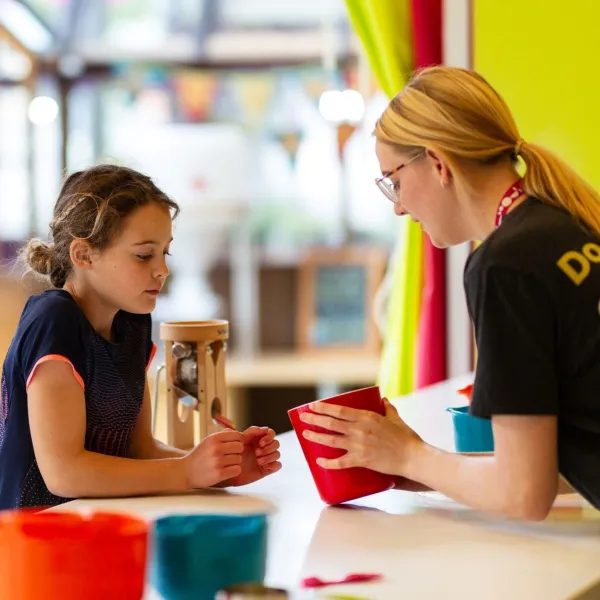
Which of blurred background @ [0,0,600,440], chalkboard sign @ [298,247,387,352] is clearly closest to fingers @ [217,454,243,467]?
blurred background @ [0,0,600,440]

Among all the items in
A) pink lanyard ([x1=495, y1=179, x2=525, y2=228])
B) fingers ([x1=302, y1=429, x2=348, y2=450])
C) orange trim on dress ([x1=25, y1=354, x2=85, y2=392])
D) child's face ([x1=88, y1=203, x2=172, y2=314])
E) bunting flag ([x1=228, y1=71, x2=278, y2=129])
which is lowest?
fingers ([x1=302, y1=429, x2=348, y2=450])

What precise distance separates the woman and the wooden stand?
410 millimetres

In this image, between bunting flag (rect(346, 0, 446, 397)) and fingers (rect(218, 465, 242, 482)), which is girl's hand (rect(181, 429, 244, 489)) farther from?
bunting flag (rect(346, 0, 446, 397))

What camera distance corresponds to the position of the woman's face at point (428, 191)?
1157 mm

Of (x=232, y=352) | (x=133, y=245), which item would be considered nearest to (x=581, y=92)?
(x=133, y=245)

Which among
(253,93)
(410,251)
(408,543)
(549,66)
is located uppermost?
(253,93)

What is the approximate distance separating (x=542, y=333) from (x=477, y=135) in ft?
0.84

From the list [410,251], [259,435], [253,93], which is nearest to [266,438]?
[259,435]

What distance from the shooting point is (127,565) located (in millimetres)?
729

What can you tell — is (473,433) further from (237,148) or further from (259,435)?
(237,148)

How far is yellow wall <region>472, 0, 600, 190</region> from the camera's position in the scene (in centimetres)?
254

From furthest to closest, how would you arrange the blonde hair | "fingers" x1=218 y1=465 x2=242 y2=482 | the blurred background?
the blurred background, "fingers" x1=218 y1=465 x2=242 y2=482, the blonde hair

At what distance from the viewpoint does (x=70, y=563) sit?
28.0 inches

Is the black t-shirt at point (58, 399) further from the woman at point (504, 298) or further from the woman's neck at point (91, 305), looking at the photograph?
A: the woman at point (504, 298)
